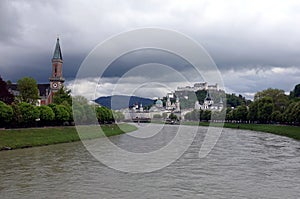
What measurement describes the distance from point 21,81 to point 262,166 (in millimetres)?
63580

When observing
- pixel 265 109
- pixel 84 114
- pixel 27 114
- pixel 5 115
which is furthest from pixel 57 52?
pixel 5 115

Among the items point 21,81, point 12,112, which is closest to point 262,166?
point 12,112

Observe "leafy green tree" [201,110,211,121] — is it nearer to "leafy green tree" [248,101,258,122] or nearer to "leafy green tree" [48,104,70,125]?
"leafy green tree" [248,101,258,122]

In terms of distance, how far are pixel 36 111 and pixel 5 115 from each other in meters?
7.73

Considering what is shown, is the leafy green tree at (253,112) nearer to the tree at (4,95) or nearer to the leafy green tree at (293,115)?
the leafy green tree at (293,115)

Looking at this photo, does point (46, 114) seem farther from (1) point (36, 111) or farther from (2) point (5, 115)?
(2) point (5, 115)

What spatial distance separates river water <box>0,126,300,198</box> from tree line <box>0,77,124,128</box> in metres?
17.3

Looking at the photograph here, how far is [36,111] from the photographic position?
54.3 metres

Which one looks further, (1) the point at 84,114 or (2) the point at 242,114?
(2) the point at 242,114

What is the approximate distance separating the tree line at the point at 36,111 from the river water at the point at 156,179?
56.7 feet

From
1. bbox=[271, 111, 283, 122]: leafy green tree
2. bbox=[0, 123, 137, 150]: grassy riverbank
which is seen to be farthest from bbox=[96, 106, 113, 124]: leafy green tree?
bbox=[271, 111, 283, 122]: leafy green tree

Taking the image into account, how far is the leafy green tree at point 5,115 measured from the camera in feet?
152

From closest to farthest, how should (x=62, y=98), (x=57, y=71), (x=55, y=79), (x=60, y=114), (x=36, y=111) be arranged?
1. (x=36, y=111)
2. (x=60, y=114)
3. (x=62, y=98)
4. (x=55, y=79)
5. (x=57, y=71)

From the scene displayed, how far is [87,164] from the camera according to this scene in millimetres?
29766
